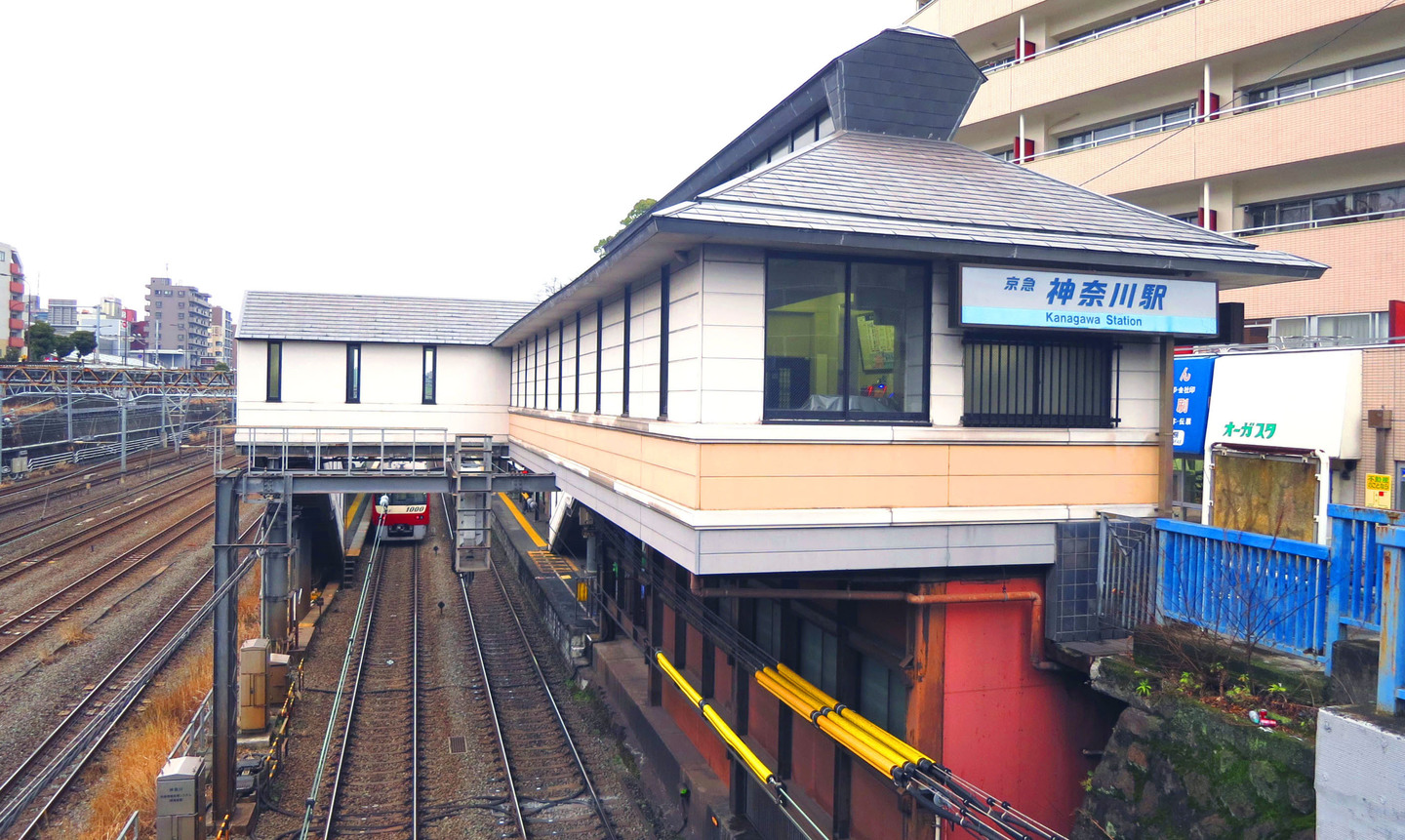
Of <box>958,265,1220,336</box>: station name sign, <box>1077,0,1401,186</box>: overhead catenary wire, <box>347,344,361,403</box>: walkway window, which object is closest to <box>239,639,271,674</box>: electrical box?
<box>347,344,361,403</box>: walkway window

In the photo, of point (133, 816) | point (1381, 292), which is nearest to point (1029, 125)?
point (1381, 292)

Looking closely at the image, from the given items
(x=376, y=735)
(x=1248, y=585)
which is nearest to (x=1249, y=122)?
(x=1248, y=585)

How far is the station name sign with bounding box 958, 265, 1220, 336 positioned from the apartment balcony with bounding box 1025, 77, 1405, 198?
1453 cm

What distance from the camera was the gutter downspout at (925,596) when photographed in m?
7.90

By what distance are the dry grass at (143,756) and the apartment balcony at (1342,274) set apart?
2075 centimetres

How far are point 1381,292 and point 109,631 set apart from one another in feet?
94.3

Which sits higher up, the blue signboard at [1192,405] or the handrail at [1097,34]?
the handrail at [1097,34]

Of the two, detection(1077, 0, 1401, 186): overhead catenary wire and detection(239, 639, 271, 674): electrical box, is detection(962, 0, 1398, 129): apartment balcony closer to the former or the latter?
detection(1077, 0, 1401, 186): overhead catenary wire

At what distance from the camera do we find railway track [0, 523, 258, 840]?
40.3ft

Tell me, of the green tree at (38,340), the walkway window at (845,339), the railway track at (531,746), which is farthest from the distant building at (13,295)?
the walkway window at (845,339)

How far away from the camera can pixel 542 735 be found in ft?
52.4

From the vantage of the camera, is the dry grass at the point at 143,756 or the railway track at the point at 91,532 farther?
the railway track at the point at 91,532

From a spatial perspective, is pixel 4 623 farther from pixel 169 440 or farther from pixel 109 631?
pixel 169 440

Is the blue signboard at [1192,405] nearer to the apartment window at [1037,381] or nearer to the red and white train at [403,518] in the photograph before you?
the apartment window at [1037,381]
